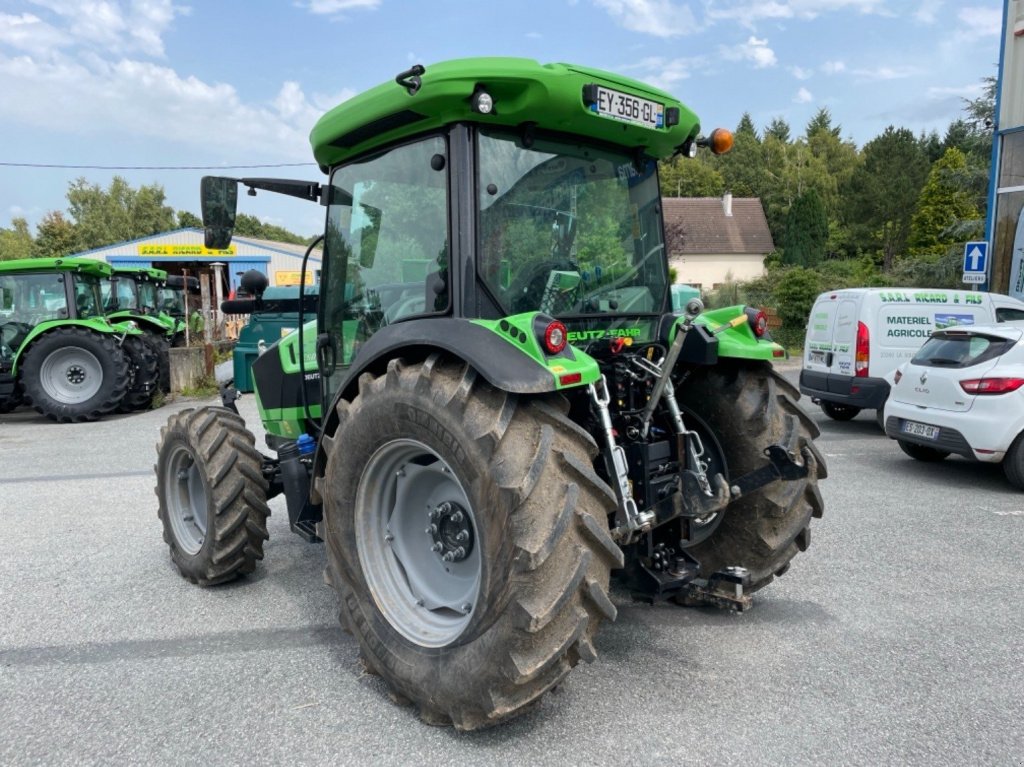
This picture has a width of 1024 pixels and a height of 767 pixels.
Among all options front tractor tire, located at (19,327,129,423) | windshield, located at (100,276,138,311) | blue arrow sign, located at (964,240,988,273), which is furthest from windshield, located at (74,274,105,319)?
blue arrow sign, located at (964,240,988,273)

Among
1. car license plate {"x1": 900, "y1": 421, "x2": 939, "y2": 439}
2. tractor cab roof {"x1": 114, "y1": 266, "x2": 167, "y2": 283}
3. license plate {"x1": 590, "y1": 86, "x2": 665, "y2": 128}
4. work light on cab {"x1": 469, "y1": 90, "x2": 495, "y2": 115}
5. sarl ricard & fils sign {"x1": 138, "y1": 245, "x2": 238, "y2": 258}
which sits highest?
sarl ricard & fils sign {"x1": 138, "y1": 245, "x2": 238, "y2": 258}

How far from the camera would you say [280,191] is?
152 inches

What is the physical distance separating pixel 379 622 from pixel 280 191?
86.8 inches

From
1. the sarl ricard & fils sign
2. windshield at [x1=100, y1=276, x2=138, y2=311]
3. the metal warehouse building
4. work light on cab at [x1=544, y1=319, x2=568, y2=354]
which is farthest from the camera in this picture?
the sarl ricard & fils sign

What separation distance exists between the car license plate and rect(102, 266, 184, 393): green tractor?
10925 millimetres

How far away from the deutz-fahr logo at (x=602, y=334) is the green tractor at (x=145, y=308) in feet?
35.9

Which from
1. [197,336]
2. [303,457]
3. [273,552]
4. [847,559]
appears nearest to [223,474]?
[303,457]

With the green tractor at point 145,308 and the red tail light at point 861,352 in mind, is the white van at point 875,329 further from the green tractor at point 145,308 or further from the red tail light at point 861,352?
the green tractor at point 145,308

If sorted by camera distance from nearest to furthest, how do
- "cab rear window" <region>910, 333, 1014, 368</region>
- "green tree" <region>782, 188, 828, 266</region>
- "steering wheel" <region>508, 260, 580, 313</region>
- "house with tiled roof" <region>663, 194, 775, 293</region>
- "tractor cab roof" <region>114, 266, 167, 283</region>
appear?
"steering wheel" <region>508, 260, 580, 313</region>
"cab rear window" <region>910, 333, 1014, 368</region>
"tractor cab roof" <region>114, 266, 167, 283</region>
"green tree" <region>782, 188, 828, 266</region>
"house with tiled roof" <region>663, 194, 775, 293</region>

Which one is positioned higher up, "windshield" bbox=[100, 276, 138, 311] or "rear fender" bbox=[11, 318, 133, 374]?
"windshield" bbox=[100, 276, 138, 311]

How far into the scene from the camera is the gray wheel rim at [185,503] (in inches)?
174


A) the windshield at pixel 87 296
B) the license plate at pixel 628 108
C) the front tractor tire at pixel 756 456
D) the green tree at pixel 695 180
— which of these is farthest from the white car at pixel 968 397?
the green tree at pixel 695 180

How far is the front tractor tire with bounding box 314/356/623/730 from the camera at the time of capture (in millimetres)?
2449

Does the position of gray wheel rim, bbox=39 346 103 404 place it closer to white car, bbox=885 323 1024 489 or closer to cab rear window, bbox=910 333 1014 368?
white car, bbox=885 323 1024 489
